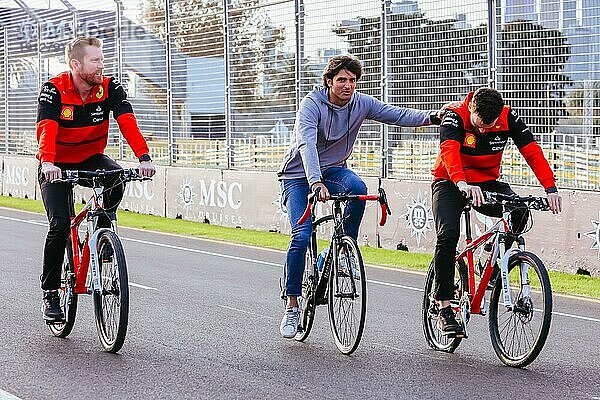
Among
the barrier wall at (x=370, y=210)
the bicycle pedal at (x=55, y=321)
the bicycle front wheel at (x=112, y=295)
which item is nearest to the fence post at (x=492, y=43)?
the barrier wall at (x=370, y=210)

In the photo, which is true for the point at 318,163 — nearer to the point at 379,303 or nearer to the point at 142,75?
the point at 379,303

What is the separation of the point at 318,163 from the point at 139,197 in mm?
17069

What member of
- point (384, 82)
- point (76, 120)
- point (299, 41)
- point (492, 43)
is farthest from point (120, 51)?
point (76, 120)

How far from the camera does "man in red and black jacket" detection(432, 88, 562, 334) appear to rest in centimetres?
813

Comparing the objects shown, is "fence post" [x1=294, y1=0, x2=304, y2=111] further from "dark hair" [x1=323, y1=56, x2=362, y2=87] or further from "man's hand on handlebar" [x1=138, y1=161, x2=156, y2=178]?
"man's hand on handlebar" [x1=138, y1=161, x2=156, y2=178]

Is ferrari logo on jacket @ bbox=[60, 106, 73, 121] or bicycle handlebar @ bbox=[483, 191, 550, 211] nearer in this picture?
bicycle handlebar @ bbox=[483, 191, 550, 211]

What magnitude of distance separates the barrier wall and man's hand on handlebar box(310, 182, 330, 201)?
6604 millimetres

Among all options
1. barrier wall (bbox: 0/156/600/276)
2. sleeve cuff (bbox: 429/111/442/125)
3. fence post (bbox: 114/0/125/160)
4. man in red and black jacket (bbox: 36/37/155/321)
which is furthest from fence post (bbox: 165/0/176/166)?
sleeve cuff (bbox: 429/111/442/125)

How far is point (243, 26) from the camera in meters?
22.5

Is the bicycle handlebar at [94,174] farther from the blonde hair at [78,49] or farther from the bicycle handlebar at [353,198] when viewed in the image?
the bicycle handlebar at [353,198]

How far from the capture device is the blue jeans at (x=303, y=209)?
8.62 meters

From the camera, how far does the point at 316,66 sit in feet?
66.3

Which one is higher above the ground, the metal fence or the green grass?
the metal fence

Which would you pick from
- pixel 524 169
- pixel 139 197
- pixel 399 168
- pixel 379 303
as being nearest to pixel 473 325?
pixel 379 303
